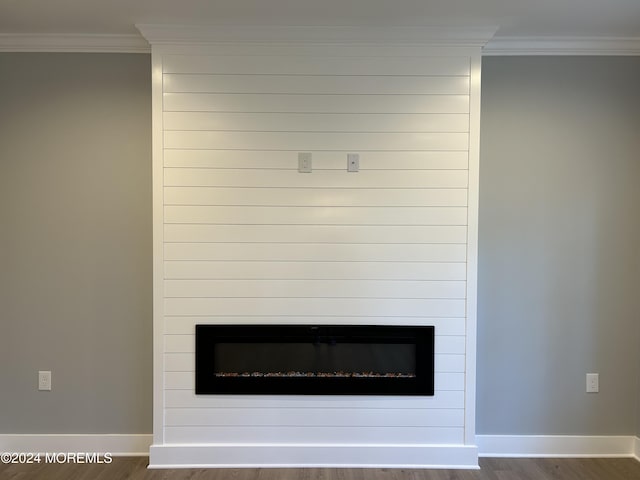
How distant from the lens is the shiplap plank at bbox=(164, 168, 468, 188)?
99.6 inches

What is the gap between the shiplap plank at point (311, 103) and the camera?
2.51m

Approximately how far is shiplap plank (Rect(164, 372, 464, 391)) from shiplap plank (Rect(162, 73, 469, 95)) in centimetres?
167

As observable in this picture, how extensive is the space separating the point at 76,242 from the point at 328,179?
1628 millimetres

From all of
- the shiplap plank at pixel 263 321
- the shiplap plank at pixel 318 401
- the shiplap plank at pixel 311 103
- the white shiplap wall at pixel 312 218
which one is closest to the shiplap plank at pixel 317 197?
the white shiplap wall at pixel 312 218

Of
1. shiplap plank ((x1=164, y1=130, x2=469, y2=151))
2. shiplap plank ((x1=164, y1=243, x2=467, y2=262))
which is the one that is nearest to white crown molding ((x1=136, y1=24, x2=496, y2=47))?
shiplap plank ((x1=164, y1=130, x2=469, y2=151))

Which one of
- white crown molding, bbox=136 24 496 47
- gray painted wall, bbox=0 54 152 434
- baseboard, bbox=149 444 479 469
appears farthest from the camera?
gray painted wall, bbox=0 54 152 434

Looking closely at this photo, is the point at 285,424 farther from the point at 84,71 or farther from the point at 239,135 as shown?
the point at 84,71

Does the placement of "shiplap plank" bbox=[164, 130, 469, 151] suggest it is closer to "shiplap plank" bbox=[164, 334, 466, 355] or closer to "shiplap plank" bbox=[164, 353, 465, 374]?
"shiplap plank" bbox=[164, 334, 466, 355]

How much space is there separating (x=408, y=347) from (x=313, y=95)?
1.60 metres

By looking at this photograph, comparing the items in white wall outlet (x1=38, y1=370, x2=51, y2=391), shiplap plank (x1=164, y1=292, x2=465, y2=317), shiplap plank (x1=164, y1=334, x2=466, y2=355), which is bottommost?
white wall outlet (x1=38, y1=370, x2=51, y2=391)

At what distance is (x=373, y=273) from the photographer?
2.55 meters

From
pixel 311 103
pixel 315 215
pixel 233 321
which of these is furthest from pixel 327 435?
pixel 311 103

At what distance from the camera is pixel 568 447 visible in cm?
271

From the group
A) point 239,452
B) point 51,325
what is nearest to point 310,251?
point 239,452
